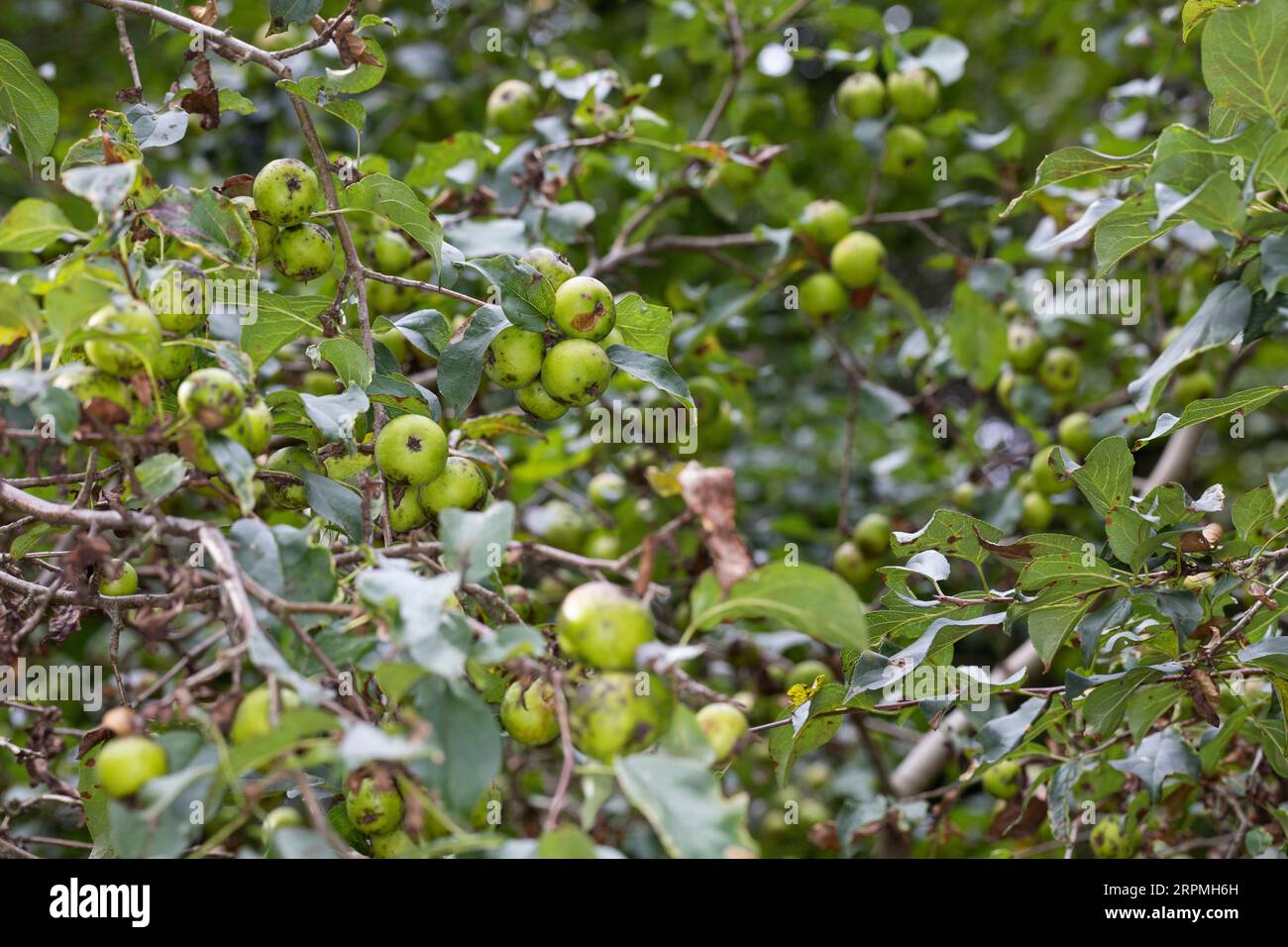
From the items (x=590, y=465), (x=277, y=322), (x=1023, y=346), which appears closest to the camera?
(x=277, y=322)

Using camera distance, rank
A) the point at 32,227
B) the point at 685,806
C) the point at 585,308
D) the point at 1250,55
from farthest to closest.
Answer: the point at 585,308, the point at 1250,55, the point at 32,227, the point at 685,806

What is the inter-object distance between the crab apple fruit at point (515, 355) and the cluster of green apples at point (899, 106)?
6.06ft

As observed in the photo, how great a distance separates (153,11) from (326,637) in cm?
106

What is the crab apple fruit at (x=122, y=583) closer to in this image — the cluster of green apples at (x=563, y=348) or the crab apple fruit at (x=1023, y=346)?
the cluster of green apples at (x=563, y=348)

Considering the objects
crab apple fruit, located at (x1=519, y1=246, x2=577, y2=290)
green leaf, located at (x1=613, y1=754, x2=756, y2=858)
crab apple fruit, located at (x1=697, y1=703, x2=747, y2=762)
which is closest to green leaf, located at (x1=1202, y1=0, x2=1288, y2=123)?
crab apple fruit, located at (x1=519, y1=246, x2=577, y2=290)

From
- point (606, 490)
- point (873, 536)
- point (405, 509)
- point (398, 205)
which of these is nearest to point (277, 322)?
point (398, 205)

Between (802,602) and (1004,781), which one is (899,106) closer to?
(1004,781)

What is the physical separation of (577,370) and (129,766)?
820 millimetres

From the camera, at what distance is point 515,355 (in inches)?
66.6

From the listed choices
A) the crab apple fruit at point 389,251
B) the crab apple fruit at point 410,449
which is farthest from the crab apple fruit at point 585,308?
the crab apple fruit at point 389,251

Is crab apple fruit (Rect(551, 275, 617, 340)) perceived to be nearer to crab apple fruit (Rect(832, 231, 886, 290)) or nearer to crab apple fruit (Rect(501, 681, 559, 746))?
crab apple fruit (Rect(501, 681, 559, 746))

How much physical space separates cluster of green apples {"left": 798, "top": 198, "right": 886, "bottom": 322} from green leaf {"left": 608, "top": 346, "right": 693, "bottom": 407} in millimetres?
1504

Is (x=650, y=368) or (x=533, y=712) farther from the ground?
(x=650, y=368)
